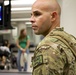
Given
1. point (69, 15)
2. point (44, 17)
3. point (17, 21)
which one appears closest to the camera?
point (44, 17)

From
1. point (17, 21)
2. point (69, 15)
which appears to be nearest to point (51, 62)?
point (69, 15)

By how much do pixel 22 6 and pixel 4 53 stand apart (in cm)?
257

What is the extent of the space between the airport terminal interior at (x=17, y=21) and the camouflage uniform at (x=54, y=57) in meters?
0.46

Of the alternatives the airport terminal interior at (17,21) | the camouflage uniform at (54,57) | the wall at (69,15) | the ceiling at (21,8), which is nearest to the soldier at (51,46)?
the camouflage uniform at (54,57)

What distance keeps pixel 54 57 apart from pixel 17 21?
11413 mm

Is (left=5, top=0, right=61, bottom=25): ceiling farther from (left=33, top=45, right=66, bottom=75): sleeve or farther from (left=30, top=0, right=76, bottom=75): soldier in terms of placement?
(left=33, top=45, right=66, bottom=75): sleeve

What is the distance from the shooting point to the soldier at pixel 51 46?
143 centimetres

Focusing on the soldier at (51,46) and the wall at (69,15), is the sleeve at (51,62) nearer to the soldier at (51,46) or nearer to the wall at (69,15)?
the soldier at (51,46)

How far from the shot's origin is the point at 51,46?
1.46 meters

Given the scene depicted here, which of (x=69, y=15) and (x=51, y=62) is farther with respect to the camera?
(x=69, y=15)

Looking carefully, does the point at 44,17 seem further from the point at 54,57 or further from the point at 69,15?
the point at 69,15

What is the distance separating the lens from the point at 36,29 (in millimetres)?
1624

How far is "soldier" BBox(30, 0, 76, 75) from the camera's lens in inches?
56.3

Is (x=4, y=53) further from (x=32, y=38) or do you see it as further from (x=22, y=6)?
(x=32, y=38)
